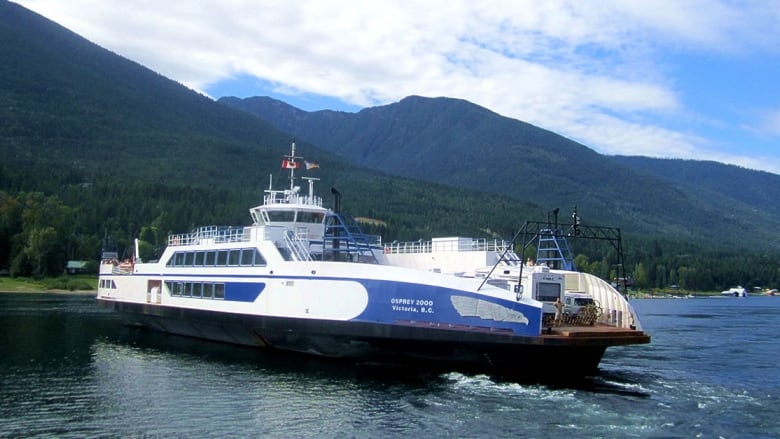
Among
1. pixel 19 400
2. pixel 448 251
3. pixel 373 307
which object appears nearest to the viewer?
pixel 19 400

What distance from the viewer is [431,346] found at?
23781 mm

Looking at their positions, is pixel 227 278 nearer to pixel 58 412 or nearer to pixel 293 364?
pixel 293 364

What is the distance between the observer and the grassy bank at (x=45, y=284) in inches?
3136

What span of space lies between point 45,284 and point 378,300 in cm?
7096

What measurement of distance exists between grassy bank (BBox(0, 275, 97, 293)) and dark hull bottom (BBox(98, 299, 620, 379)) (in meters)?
61.2

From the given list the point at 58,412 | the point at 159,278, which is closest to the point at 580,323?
the point at 58,412

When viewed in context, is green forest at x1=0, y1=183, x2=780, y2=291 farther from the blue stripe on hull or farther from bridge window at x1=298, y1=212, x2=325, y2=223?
the blue stripe on hull

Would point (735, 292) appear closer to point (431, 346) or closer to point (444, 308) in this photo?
point (431, 346)

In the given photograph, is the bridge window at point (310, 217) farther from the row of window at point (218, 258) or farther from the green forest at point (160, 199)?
the green forest at point (160, 199)

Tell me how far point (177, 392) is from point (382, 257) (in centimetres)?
1231

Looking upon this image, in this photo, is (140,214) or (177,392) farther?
(140,214)

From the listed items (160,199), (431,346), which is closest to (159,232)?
(160,199)

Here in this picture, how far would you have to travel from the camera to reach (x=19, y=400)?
65.9 feet

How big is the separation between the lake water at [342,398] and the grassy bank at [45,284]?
175 feet
